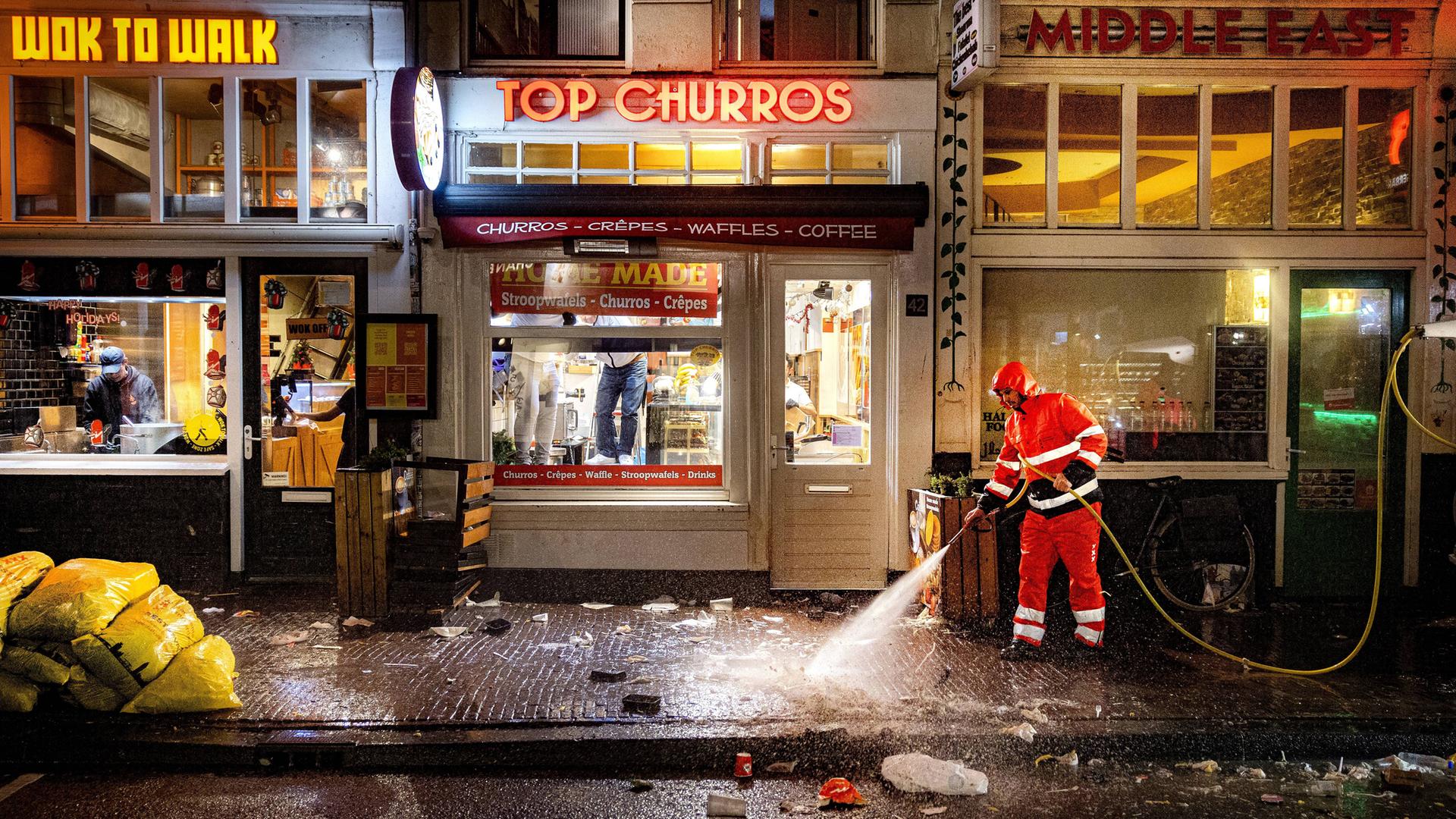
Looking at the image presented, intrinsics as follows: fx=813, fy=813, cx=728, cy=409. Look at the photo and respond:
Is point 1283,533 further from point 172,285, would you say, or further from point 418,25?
point 172,285

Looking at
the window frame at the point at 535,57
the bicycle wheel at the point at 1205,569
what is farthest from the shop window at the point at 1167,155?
the window frame at the point at 535,57

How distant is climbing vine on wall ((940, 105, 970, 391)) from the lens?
25.3 ft

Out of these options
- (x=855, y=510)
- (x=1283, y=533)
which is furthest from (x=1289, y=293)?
(x=855, y=510)

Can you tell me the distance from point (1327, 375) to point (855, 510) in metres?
4.73

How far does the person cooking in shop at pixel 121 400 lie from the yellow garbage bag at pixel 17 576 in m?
3.04

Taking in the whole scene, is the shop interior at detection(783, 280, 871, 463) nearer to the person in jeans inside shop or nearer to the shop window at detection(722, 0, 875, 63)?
the person in jeans inside shop

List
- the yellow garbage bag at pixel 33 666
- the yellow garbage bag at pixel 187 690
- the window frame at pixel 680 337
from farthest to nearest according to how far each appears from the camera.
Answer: the window frame at pixel 680 337, the yellow garbage bag at pixel 187 690, the yellow garbage bag at pixel 33 666

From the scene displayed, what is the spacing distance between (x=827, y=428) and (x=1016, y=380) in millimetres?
1990

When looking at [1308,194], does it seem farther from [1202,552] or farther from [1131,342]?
[1202,552]

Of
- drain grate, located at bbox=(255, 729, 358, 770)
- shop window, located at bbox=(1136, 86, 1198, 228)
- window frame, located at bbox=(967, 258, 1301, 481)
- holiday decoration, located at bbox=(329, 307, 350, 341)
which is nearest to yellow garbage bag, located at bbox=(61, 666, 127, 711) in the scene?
drain grate, located at bbox=(255, 729, 358, 770)

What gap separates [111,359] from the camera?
8086 mm

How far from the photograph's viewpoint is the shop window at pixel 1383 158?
307 inches

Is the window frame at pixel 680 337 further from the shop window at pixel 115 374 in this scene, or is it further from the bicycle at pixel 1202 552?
the bicycle at pixel 1202 552

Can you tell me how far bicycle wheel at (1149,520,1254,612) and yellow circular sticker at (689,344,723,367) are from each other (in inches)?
174
